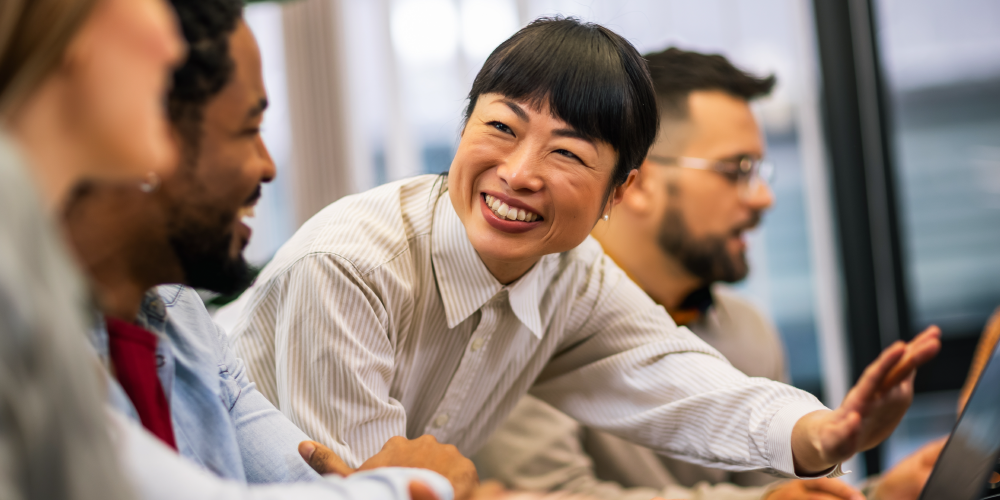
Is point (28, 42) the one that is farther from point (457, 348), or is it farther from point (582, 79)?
point (457, 348)

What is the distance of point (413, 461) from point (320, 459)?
0.11 m

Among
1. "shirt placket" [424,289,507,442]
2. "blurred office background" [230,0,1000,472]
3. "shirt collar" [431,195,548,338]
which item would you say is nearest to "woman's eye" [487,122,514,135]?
"shirt collar" [431,195,548,338]

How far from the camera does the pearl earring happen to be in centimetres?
64

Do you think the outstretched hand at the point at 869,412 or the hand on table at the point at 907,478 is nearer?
the outstretched hand at the point at 869,412

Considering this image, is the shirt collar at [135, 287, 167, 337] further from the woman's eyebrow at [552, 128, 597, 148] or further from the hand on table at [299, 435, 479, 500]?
the woman's eyebrow at [552, 128, 597, 148]

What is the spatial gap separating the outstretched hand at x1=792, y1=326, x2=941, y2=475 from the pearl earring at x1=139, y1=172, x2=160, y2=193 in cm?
91

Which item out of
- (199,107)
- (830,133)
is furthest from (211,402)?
(830,133)

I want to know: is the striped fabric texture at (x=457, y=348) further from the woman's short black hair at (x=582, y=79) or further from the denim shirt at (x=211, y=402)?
the woman's short black hair at (x=582, y=79)

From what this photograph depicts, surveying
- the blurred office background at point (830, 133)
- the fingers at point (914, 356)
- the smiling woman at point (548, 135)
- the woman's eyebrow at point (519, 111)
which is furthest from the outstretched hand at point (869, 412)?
the blurred office background at point (830, 133)

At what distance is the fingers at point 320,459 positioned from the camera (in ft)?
2.79

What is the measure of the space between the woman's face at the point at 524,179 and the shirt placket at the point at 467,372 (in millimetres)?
123

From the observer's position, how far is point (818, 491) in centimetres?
111

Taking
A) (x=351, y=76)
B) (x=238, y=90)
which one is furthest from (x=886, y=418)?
(x=351, y=76)

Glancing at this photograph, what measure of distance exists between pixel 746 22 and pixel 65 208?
3.47m
